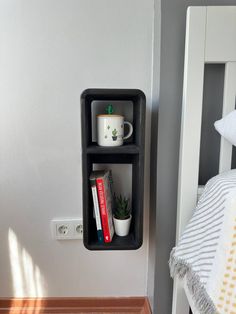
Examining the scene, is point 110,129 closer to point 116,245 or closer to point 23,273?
point 116,245

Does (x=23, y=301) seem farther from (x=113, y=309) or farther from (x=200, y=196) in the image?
(x=200, y=196)

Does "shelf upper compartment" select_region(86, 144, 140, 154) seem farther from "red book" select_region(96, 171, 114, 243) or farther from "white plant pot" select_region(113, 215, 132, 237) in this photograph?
"white plant pot" select_region(113, 215, 132, 237)

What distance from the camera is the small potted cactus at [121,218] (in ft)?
3.00

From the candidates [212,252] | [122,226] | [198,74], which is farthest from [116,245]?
[198,74]

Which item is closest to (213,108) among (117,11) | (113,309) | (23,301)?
(117,11)

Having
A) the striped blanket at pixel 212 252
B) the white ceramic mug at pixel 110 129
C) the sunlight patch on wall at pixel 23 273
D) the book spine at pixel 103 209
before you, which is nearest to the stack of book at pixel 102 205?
the book spine at pixel 103 209

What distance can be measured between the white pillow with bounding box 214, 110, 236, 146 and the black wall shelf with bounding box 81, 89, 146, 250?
0.24 m

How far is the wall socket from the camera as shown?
3.31ft

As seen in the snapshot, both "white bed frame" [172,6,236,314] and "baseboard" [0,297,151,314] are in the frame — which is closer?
"white bed frame" [172,6,236,314]

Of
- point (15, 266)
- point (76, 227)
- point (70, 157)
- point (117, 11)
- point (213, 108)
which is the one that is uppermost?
point (117, 11)

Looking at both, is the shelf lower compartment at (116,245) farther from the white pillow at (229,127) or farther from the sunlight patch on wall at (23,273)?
the white pillow at (229,127)

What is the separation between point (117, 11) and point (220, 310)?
964mm

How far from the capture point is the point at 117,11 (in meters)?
0.90

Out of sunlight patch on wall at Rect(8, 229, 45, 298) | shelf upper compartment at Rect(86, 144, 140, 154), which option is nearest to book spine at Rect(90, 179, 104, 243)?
shelf upper compartment at Rect(86, 144, 140, 154)
